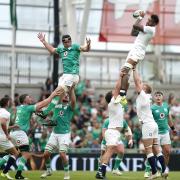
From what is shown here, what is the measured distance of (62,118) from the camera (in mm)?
24766

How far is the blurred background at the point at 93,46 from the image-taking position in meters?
37.7

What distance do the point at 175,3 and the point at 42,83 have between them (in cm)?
741

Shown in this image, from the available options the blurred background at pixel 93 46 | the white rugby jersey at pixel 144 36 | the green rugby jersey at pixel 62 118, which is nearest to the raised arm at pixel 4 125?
the green rugby jersey at pixel 62 118

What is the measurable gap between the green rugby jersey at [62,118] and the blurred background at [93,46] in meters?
10.5

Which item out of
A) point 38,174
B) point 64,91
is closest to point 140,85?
point 64,91

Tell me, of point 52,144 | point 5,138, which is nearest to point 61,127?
point 52,144

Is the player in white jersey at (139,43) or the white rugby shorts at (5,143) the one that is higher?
the player in white jersey at (139,43)

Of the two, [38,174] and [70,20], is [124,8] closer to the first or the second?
[70,20]

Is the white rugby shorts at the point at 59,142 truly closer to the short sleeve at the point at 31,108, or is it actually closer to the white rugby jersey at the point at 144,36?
the short sleeve at the point at 31,108

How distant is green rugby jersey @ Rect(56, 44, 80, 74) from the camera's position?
24.2 meters

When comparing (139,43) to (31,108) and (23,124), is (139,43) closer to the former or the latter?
(31,108)

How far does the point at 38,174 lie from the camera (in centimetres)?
2588

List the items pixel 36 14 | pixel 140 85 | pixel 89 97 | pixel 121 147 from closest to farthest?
1. pixel 140 85
2. pixel 121 147
3. pixel 89 97
4. pixel 36 14

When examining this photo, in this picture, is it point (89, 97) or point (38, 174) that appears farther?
point (89, 97)
